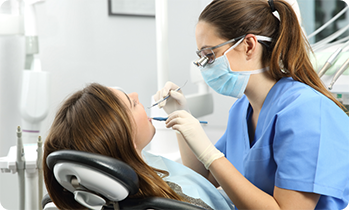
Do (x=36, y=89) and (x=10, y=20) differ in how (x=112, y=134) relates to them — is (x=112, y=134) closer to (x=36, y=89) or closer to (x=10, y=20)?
(x=36, y=89)

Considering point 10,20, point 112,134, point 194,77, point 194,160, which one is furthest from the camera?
point 194,77

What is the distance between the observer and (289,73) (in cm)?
102

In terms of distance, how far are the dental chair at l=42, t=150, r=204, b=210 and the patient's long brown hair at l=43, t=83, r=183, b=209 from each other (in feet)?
0.37

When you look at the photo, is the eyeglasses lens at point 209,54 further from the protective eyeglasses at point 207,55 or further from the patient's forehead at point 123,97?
the patient's forehead at point 123,97

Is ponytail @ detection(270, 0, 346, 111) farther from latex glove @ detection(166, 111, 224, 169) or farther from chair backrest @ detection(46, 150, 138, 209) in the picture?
chair backrest @ detection(46, 150, 138, 209)

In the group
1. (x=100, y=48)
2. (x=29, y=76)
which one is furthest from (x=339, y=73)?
(x=29, y=76)

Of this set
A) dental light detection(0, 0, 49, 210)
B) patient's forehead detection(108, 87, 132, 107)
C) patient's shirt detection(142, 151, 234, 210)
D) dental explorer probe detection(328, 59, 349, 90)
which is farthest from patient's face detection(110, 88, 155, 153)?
dental explorer probe detection(328, 59, 349, 90)

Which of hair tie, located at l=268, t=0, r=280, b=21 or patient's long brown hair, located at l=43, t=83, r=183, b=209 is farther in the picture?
hair tie, located at l=268, t=0, r=280, b=21

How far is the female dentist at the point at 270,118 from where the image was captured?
84cm

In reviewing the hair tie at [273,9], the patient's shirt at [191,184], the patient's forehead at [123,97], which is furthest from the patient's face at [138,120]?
the hair tie at [273,9]

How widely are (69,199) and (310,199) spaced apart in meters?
0.71

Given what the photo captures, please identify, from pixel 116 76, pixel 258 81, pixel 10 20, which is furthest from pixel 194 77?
pixel 10 20

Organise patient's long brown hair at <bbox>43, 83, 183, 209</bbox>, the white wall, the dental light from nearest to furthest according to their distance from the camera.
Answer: patient's long brown hair at <bbox>43, 83, 183, 209</bbox> → the dental light → the white wall

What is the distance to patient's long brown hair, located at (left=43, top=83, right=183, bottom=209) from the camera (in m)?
0.79
